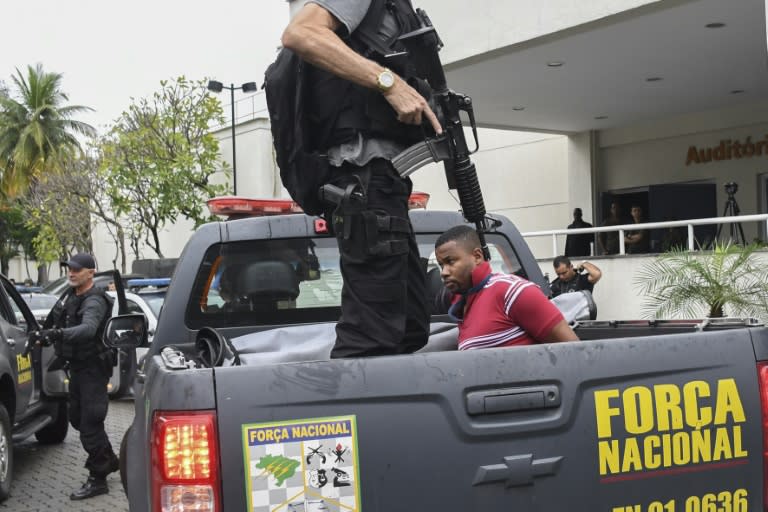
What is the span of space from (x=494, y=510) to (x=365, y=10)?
1483 millimetres

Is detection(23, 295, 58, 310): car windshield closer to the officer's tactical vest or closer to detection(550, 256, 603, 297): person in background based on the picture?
detection(550, 256, 603, 297): person in background

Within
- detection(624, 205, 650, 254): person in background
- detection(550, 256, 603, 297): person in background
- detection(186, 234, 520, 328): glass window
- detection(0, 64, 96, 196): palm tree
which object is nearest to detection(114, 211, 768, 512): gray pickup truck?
detection(186, 234, 520, 328): glass window

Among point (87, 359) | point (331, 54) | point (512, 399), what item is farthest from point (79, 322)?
point (512, 399)

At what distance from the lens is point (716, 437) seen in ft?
7.70

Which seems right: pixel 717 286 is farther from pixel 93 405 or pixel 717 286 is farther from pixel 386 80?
pixel 386 80

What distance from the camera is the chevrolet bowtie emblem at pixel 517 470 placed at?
7.14ft

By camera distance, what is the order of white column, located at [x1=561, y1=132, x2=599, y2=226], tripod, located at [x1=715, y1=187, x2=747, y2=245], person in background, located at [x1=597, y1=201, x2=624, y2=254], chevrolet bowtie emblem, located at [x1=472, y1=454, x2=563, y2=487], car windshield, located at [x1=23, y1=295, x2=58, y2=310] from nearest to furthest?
chevrolet bowtie emblem, located at [x1=472, y1=454, x2=563, y2=487] < tripod, located at [x1=715, y1=187, x2=747, y2=245] < car windshield, located at [x1=23, y1=295, x2=58, y2=310] < person in background, located at [x1=597, y1=201, x2=624, y2=254] < white column, located at [x1=561, y1=132, x2=599, y2=226]

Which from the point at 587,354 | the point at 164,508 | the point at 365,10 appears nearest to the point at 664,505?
the point at 587,354

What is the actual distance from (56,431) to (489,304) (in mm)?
6923

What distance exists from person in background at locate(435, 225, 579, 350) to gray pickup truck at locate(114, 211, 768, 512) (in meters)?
0.80

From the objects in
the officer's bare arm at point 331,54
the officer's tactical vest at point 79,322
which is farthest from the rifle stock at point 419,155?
the officer's tactical vest at point 79,322

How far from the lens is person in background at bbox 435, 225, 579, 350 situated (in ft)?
10.5

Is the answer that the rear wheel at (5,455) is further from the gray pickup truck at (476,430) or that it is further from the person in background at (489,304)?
the gray pickup truck at (476,430)

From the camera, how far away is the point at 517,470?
7.20 ft
